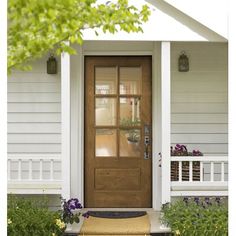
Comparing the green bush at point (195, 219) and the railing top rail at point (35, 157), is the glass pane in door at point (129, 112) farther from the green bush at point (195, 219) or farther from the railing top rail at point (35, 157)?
the green bush at point (195, 219)

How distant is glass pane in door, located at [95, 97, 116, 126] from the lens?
517 centimetres

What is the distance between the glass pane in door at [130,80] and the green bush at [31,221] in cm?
160

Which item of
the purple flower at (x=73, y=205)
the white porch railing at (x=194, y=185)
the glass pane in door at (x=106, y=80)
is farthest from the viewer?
the glass pane in door at (x=106, y=80)

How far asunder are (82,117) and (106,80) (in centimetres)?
Answer: 46

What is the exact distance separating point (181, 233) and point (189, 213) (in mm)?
188

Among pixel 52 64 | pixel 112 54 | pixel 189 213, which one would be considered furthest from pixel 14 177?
pixel 189 213

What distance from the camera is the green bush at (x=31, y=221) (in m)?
3.77

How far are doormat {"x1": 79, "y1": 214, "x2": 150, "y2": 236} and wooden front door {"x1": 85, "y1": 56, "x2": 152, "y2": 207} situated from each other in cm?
45

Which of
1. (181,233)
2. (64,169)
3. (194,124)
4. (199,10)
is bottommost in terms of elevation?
(181,233)

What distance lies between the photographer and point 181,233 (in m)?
3.89

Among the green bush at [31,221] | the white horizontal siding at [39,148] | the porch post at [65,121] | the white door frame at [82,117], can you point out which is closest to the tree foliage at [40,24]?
the porch post at [65,121]

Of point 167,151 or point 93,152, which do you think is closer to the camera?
point 167,151

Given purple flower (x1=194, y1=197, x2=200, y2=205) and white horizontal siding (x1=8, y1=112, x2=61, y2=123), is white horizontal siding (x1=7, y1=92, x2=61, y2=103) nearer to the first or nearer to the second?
white horizontal siding (x1=8, y1=112, x2=61, y2=123)

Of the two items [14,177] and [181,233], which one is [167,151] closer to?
[181,233]
